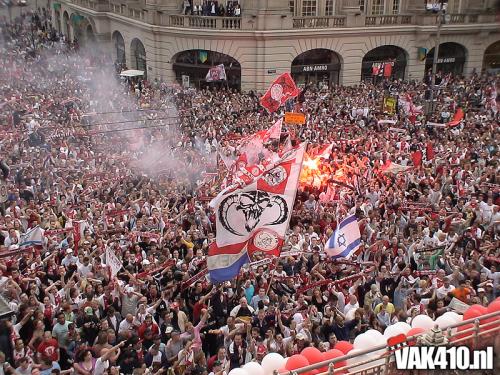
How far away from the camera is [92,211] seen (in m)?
14.9

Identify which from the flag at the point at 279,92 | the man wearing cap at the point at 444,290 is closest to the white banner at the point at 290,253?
the man wearing cap at the point at 444,290

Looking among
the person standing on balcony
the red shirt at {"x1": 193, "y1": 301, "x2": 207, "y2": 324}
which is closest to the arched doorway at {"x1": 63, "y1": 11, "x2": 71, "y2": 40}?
the person standing on balcony

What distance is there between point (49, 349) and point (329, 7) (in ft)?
A: 93.1

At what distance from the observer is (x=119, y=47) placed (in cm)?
4006

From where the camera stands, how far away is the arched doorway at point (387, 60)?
34.8 metres

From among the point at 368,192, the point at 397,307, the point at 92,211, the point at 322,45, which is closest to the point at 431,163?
the point at 368,192

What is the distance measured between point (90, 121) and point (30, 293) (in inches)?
605

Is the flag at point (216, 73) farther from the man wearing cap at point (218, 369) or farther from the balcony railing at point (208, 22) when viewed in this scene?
the man wearing cap at point (218, 369)

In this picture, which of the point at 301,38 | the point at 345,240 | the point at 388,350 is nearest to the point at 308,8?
the point at 301,38

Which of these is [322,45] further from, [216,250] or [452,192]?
[216,250]

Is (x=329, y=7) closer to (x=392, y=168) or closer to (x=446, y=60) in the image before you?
(x=446, y=60)

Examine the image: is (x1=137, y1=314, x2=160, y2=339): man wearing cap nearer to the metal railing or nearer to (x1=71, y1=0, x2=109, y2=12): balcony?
the metal railing

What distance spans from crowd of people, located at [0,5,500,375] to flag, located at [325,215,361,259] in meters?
0.31

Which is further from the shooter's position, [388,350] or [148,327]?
[148,327]
